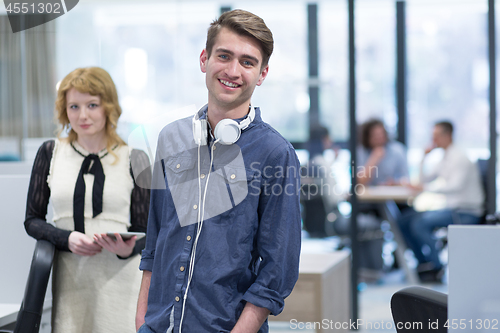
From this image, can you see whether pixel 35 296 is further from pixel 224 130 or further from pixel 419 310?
pixel 419 310

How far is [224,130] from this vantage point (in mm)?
1204

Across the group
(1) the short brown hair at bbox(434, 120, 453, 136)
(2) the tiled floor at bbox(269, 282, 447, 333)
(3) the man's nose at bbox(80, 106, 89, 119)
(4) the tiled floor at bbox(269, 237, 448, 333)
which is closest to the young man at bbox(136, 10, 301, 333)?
(3) the man's nose at bbox(80, 106, 89, 119)

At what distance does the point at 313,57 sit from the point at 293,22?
47cm

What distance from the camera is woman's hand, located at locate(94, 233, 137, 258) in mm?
1580

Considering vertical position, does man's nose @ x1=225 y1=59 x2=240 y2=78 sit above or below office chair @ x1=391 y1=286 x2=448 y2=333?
above

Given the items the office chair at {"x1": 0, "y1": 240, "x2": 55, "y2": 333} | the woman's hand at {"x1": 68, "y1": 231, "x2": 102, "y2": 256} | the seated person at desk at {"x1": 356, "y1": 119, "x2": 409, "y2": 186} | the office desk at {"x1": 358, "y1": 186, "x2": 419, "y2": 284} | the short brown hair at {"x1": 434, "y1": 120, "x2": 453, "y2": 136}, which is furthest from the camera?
the seated person at desk at {"x1": 356, "y1": 119, "x2": 409, "y2": 186}

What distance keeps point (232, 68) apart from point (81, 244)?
810mm

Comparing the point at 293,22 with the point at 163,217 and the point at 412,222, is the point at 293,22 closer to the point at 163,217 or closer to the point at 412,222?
the point at 412,222

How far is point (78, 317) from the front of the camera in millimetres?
1746

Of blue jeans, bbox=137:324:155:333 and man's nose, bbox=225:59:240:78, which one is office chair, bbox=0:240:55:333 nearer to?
blue jeans, bbox=137:324:155:333

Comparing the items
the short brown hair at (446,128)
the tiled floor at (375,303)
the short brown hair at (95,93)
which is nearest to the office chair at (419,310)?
the short brown hair at (95,93)

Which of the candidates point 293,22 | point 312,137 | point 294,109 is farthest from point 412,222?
point 293,22

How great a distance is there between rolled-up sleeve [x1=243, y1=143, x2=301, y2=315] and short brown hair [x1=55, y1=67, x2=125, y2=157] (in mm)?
774

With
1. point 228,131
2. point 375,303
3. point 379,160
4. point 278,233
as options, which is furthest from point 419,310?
point 379,160
